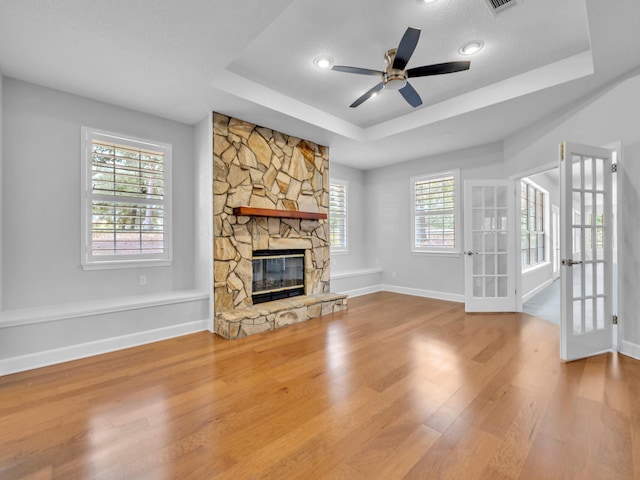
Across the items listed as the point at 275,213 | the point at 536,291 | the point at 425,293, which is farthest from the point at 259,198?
the point at 536,291

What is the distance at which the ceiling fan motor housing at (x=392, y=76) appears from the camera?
275 centimetres

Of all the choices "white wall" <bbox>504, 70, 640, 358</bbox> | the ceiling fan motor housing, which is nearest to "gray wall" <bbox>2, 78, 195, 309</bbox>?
the ceiling fan motor housing

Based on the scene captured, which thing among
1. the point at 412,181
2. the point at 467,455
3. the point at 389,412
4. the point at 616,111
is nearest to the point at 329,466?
the point at 389,412

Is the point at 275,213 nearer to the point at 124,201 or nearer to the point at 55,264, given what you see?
the point at 124,201

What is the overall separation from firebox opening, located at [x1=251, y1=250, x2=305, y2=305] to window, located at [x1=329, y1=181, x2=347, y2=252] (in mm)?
1656

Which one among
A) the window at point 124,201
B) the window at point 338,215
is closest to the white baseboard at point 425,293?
the window at point 338,215

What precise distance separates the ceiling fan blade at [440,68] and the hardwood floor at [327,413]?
260cm

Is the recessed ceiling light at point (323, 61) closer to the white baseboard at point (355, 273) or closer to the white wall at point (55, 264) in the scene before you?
the white wall at point (55, 264)

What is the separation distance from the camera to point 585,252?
3035mm

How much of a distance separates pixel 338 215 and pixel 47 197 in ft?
15.3

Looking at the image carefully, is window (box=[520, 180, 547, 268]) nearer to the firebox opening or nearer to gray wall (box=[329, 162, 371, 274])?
gray wall (box=[329, 162, 371, 274])

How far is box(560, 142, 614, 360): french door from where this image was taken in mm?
2865

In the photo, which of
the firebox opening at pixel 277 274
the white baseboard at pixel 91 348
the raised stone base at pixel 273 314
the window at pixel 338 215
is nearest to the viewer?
the white baseboard at pixel 91 348

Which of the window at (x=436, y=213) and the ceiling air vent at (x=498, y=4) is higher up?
the ceiling air vent at (x=498, y=4)
